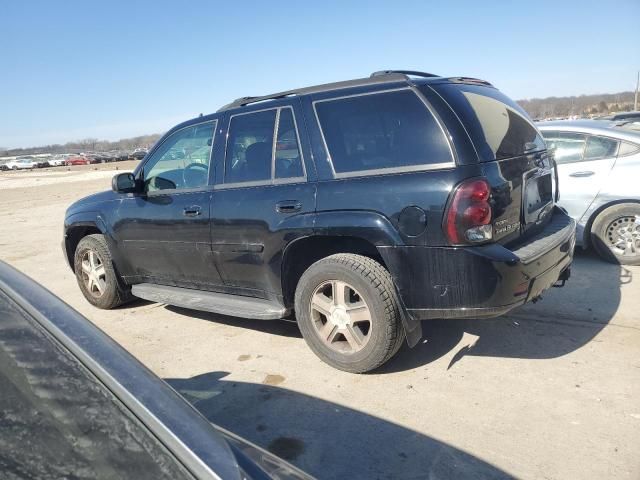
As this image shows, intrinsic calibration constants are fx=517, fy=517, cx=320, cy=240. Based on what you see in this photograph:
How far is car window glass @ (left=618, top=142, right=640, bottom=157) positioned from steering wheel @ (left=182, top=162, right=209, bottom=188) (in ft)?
15.5

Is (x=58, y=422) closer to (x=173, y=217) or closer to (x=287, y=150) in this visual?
(x=287, y=150)

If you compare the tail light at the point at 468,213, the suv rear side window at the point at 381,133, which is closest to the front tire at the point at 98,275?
the suv rear side window at the point at 381,133

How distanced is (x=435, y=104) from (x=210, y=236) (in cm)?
208

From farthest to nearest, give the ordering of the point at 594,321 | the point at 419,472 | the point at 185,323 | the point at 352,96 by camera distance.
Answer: the point at 185,323 < the point at 594,321 < the point at 352,96 < the point at 419,472

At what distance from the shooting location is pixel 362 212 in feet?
11.1

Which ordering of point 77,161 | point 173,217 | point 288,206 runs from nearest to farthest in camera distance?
point 288,206, point 173,217, point 77,161

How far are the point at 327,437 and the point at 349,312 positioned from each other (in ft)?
3.00

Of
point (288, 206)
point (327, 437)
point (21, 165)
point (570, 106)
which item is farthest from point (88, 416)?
point (21, 165)

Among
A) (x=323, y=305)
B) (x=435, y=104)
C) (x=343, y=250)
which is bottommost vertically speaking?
(x=323, y=305)

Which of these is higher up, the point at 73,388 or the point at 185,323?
the point at 73,388

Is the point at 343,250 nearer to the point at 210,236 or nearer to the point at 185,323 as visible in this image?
the point at 210,236

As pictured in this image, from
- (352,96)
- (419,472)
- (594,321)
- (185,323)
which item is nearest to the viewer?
(419,472)

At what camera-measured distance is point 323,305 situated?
3.69 metres

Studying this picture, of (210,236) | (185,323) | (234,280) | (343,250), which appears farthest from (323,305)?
(185,323)
